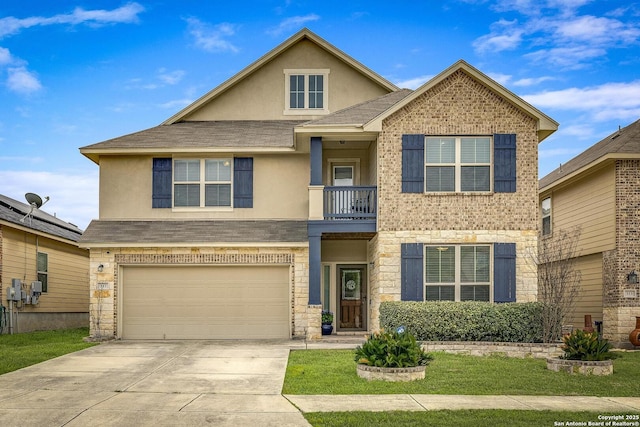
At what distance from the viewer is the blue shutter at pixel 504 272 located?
56.6 feet

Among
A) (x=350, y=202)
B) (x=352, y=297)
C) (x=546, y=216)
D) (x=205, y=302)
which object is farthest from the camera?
(x=546, y=216)

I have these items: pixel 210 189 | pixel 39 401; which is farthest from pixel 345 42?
pixel 39 401

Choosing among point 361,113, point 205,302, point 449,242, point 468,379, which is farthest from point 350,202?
point 468,379

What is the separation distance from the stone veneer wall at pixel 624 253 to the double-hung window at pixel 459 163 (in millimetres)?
3852

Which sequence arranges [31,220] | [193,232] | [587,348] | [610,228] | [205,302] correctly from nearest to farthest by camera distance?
[587,348] < [610,228] < [193,232] < [205,302] < [31,220]

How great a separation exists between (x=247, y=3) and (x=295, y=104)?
356cm

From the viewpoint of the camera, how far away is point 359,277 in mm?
20547

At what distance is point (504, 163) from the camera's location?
17.6 meters

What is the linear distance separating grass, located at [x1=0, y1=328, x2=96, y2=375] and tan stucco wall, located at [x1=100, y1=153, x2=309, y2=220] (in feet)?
12.5

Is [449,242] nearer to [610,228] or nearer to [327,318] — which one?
[327,318]

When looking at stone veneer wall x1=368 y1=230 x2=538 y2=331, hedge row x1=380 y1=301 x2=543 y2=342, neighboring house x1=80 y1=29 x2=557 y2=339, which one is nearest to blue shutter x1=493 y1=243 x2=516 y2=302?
neighboring house x1=80 y1=29 x2=557 y2=339

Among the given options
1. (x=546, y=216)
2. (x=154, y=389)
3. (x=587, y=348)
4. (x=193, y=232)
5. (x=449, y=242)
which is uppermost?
(x=546, y=216)

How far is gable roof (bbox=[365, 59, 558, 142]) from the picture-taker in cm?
1753

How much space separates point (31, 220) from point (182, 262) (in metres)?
7.38
